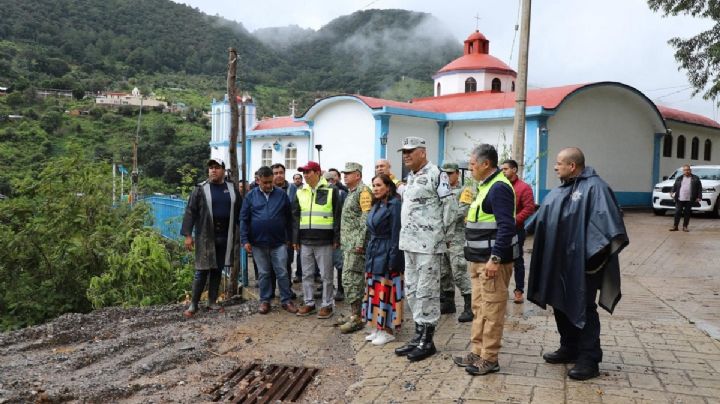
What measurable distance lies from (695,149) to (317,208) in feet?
73.5

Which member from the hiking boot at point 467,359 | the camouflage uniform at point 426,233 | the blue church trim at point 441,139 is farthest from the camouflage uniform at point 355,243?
the blue church trim at point 441,139

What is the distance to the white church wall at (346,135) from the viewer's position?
18422 millimetres

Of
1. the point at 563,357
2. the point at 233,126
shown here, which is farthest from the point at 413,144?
the point at 233,126

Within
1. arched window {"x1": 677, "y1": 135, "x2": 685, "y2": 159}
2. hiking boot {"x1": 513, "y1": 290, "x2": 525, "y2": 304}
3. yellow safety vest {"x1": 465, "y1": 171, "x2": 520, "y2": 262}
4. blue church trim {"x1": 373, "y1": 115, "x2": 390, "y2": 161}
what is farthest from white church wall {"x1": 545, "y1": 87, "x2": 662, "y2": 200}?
yellow safety vest {"x1": 465, "y1": 171, "x2": 520, "y2": 262}

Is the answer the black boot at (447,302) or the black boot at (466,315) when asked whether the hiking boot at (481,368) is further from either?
the black boot at (447,302)

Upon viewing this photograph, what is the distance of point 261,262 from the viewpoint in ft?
21.4

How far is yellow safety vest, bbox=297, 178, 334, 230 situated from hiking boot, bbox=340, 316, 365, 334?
115 cm

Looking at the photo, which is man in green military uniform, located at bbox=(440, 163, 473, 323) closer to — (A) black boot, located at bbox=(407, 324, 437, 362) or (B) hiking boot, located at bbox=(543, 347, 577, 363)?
(A) black boot, located at bbox=(407, 324, 437, 362)

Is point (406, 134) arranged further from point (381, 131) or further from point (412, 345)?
point (412, 345)

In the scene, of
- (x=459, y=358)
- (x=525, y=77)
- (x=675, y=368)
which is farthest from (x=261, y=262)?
(x=525, y=77)

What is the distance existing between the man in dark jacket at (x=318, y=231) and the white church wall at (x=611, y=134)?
1146 centimetres

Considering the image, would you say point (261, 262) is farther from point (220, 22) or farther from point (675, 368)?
point (220, 22)

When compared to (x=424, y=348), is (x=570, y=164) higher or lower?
higher

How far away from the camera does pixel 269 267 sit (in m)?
6.62
